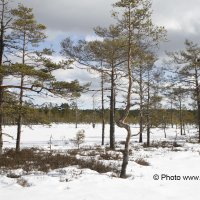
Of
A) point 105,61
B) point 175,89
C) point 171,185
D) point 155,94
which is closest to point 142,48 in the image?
point 171,185

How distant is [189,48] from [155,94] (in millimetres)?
5808

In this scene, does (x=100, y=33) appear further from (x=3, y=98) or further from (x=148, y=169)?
(x=148, y=169)

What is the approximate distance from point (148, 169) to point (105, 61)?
11.5 m

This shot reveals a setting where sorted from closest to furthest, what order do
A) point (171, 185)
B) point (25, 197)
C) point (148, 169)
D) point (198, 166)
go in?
point (25, 197), point (171, 185), point (148, 169), point (198, 166)

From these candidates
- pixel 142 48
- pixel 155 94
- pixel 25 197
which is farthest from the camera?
pixel 155 94

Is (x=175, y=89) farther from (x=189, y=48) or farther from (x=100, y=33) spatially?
(x=100, y=33)

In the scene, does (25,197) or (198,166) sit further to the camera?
(198,166)

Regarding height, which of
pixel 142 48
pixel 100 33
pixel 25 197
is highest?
pixel 100 33

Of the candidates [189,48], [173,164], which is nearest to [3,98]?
[173,164]

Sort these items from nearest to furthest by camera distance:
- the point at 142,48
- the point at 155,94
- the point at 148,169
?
1. the point at 142,48
2. the point at 148,169
3. the point at 155,94

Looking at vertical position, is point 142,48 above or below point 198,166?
above

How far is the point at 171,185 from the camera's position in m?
13.0

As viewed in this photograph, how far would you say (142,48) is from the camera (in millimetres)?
14750

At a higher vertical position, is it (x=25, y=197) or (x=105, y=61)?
(x=105, y=61)
